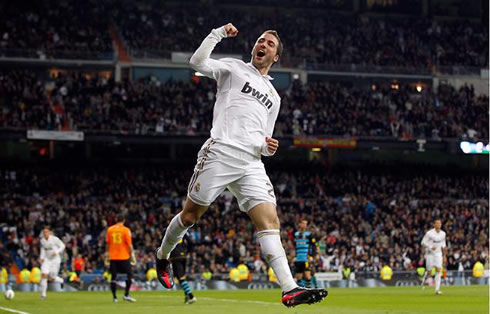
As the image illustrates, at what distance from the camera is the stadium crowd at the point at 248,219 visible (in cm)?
4191

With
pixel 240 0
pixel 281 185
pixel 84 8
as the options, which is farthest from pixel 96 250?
pixel 240 0

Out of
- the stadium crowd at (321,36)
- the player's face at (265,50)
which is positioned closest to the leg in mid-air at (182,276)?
the player's face at (265,50)

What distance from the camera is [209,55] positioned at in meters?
10.8

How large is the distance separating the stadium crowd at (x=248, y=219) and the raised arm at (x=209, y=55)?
2873 centimetres

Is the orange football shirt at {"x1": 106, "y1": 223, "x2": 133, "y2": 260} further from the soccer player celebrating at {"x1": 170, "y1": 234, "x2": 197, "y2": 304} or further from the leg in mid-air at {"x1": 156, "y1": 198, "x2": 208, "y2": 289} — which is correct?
the leg in mid-air at {"x1": 156, "y1": 198, "x2": 208, "y2": 289}

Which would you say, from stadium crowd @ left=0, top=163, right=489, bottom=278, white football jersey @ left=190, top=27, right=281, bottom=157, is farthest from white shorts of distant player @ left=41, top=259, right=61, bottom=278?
white football jersey @ left=190, top=27, right=281, bottom=157

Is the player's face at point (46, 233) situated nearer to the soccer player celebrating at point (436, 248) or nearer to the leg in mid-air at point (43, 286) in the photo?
the leg in mid-air at point (43, 286)

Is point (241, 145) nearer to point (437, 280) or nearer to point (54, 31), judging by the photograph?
point (437, 280)

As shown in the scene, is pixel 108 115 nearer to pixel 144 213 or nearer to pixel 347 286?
pixel 144 213

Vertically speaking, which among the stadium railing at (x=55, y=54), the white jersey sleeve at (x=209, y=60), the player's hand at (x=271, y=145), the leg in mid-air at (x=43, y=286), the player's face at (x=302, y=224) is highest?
the stadium railing at (x=55, y=54)

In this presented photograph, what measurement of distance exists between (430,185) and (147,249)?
810 inches

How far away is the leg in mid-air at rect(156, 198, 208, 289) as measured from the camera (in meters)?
11.1

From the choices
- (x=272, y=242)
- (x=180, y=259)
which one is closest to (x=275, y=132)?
(x=180, y=259)

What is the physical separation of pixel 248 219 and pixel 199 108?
8.49 metres
